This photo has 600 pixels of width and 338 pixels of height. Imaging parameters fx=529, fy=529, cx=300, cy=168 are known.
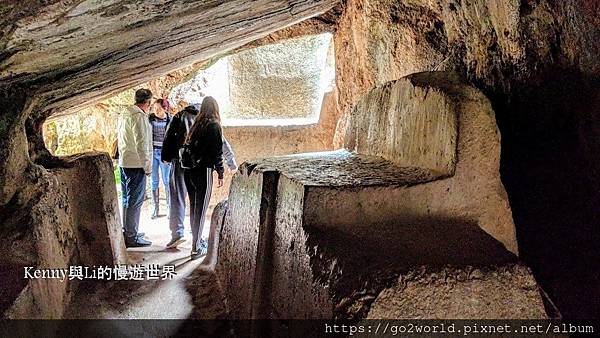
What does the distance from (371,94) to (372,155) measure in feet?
1.88

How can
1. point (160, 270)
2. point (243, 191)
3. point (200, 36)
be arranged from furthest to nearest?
point (160, 270) < point (200, 36) < point (243, 191)

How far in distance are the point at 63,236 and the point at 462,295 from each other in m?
2.55

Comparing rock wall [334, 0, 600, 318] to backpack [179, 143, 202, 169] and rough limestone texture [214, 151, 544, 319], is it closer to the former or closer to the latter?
rough limestone texture [214, 151, 544, 319]

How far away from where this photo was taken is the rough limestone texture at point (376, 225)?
1.92 m

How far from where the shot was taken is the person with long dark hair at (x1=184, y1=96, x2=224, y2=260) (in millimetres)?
4492

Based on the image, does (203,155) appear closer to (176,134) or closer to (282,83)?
(176,134)

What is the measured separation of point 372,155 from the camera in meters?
3.47

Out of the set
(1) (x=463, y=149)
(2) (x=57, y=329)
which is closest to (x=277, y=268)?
(1) (x=463, y=149)

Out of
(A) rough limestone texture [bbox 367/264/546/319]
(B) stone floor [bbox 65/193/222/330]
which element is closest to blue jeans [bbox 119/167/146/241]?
(B) stone floor [bbox 65/193/222/330]

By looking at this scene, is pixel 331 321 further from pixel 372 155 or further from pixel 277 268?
pixel 372 155

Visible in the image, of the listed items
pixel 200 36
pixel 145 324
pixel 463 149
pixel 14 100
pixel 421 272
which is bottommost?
pixel 145 324

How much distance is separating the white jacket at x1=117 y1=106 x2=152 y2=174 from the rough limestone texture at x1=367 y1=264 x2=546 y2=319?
3.63 metres

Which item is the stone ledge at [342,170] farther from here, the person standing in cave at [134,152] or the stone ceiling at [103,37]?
the person standing in cave at [134,152]

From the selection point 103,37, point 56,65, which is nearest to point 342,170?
point 103,37
